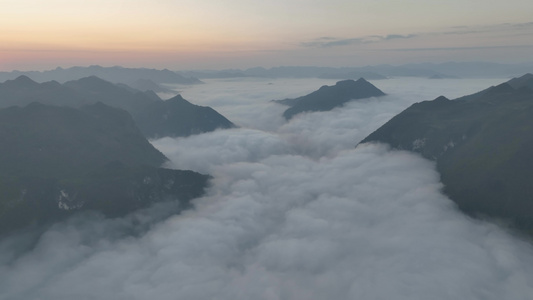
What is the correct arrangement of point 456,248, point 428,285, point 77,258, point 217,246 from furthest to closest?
point 217,246
point 77,258
point 456,248
point 428,285

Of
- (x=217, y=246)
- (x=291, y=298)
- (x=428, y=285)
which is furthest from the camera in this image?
(x=217, y=246)

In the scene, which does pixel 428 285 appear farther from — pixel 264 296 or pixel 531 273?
pixel 264 296

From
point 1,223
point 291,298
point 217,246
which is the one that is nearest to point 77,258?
point 1,223

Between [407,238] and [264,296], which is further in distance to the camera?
[407,238]

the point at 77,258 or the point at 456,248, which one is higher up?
the point at 456,248

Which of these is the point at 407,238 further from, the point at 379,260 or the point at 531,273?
the point at 531,273

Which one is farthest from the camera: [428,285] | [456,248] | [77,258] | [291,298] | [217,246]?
[217,246]

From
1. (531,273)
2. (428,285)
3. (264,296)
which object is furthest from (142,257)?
(531,273)

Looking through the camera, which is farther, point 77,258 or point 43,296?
point 77,258

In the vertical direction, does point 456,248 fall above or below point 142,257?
above
